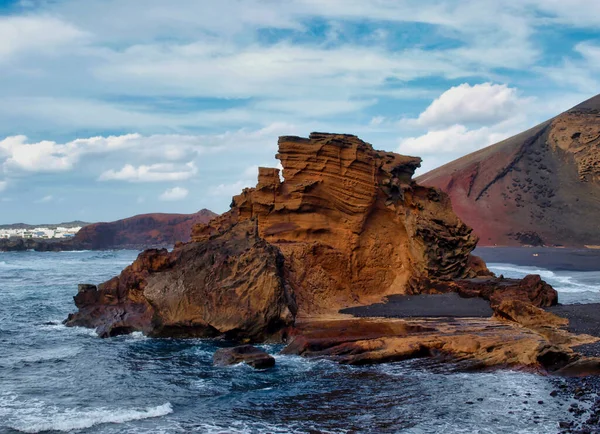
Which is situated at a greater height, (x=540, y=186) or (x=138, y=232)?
(x=540, y=186)

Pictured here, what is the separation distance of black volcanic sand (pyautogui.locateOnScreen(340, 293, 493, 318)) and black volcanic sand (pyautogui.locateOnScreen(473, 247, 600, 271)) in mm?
31313

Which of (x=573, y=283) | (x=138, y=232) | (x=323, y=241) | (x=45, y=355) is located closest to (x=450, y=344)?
(x=323, y=241)

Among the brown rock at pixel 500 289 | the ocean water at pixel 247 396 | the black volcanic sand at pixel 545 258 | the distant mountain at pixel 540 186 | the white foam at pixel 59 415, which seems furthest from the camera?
the distant mountain at pixel 540 186

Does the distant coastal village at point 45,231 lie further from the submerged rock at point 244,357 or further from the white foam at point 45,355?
the submerged rock at point 244,357

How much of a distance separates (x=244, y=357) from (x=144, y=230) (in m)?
111

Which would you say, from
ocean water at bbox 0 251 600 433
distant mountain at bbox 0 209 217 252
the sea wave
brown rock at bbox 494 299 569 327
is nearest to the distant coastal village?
distant mountain at bbox 0 209 217 252

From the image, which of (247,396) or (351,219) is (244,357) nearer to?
(247,396)

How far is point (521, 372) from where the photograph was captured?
1498 centimetres

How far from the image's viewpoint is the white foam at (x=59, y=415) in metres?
11.9

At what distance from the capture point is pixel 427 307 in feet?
74.7

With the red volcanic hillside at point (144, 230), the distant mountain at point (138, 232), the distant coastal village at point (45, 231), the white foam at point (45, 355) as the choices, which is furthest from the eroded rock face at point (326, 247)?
the distant coastal village at point (45, 231)

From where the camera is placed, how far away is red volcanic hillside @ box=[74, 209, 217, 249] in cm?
11656

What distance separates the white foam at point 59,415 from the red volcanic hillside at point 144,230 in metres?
104

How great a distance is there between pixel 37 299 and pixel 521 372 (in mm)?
27240
